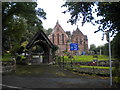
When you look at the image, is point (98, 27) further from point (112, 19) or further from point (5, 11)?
point (5, 11)

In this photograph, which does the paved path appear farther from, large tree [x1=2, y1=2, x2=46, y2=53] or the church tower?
the church tower

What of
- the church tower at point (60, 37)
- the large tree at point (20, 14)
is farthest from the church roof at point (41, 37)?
the church tower at point (60, 37)

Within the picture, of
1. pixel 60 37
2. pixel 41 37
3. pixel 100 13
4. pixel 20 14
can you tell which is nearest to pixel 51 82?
pixel 100 13

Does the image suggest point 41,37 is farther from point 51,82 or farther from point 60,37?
point 60,37

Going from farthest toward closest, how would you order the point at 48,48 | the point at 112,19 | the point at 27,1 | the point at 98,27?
the point at 48,48
the point at 27,1
the point at 98,27
the point at 112,19

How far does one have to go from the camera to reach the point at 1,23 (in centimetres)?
1902

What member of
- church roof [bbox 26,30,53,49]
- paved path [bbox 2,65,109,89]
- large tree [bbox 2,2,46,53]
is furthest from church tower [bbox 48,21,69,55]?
paved path [bbox 2,65,109,89]

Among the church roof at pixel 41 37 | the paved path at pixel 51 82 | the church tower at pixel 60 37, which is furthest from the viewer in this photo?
the church tower at pixel 60 37

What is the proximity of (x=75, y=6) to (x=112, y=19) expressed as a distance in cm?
232

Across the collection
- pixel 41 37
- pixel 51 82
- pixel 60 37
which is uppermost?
pixel 60 37

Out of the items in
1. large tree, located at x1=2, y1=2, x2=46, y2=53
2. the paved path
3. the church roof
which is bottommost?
the paved path

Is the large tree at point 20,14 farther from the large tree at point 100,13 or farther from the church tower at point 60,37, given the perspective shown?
the church tower at point 60,37

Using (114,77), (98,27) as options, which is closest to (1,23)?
(98,27)

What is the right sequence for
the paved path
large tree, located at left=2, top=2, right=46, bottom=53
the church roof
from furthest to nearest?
1. the church roof
2. large tree, located at left=2, top=2, right=46, bottom=53
3. the paved path
